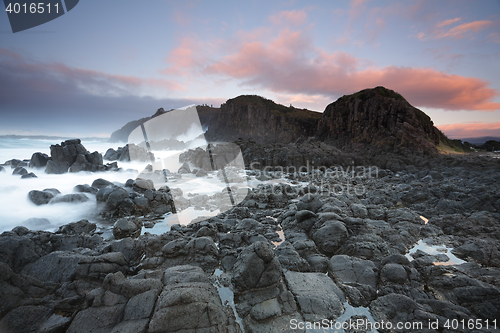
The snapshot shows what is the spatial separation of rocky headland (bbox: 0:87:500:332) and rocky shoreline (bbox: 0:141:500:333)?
3cm

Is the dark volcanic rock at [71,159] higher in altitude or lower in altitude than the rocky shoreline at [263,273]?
higher

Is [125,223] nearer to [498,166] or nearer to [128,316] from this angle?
[128,316]

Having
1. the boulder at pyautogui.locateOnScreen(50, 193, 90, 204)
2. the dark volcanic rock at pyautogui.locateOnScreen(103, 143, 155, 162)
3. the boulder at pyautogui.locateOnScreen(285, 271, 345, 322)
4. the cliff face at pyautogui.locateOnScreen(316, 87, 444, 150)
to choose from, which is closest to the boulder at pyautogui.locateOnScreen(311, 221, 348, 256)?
the boulder at pyautogui.locateOnScreen(285, 271, 345, 322)

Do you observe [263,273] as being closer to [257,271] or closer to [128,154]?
[257,271]

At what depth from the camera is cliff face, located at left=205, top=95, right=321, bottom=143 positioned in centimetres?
6050

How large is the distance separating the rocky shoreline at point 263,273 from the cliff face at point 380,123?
21363mm

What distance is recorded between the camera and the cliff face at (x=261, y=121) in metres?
60.5

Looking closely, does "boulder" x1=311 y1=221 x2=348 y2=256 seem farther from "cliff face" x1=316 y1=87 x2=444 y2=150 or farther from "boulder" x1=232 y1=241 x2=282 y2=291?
"cliff face" x1=316 y1=87 x2=444 y2=150

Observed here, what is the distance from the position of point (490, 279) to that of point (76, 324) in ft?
32.9

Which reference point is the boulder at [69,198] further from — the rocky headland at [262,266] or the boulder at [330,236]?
the boulder at [330,236]

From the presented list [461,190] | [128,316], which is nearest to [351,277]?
[128,316]

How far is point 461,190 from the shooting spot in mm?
12383

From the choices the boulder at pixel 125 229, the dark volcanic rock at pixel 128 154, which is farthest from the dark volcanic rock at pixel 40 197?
the dark volcanic rock at pixel 128 154

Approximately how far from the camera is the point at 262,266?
568 centimetres
